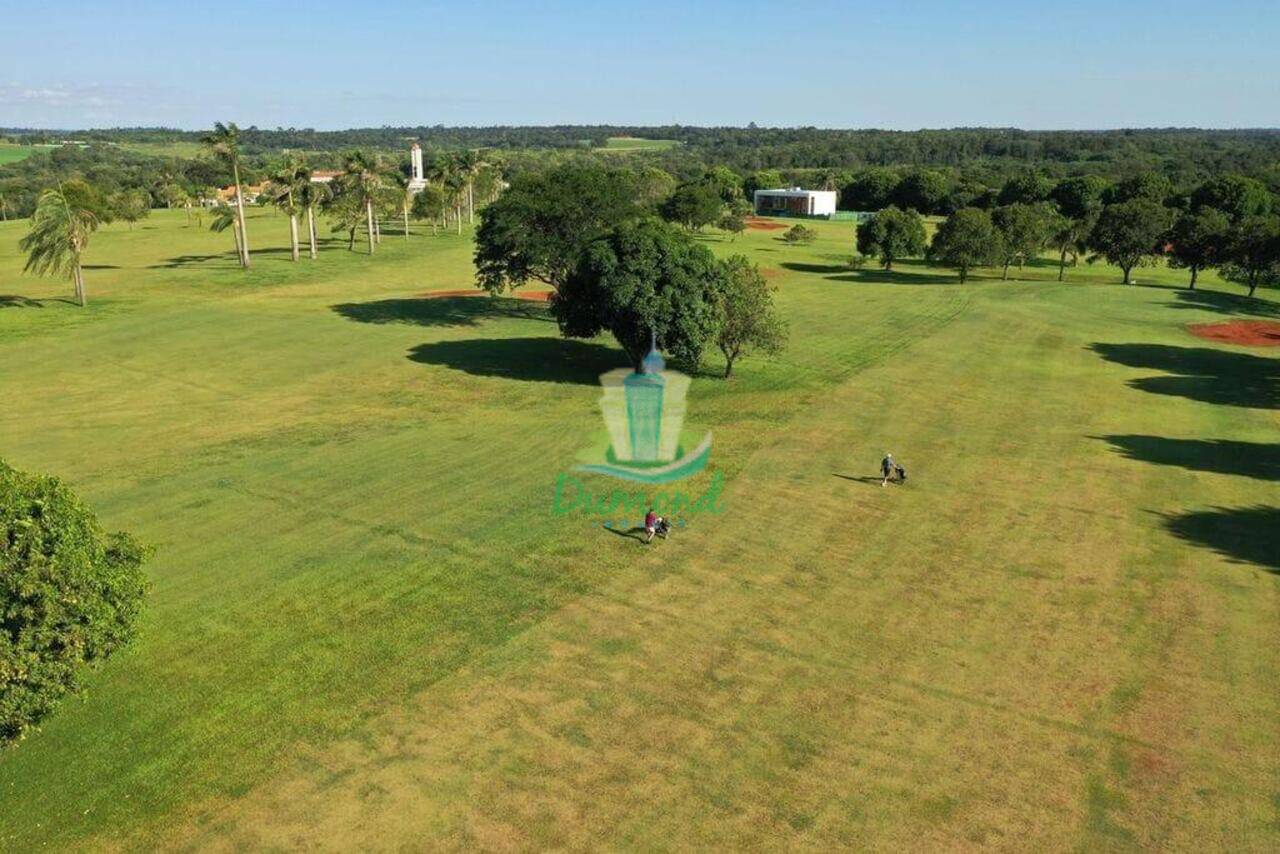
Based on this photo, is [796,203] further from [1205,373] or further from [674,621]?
[674,621]

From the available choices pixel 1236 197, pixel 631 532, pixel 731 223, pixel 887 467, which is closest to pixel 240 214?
pixel 731 223

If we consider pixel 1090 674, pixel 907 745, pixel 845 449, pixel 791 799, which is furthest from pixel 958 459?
pixel 791 799

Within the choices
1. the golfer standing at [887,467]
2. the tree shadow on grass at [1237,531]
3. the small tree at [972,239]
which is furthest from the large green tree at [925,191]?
the golfer standing at [887,467]

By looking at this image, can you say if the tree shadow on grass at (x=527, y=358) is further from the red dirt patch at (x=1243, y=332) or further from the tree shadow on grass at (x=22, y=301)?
the red dirt patch at (x=1243, y=332)

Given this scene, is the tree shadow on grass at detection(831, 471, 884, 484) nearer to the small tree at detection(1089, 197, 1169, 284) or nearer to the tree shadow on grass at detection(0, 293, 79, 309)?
the tree shadow on grass at detection(0, 293, 79, 309)

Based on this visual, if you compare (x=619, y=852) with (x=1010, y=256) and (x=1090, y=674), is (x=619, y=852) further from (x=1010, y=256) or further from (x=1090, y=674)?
(x=1010, y=256)

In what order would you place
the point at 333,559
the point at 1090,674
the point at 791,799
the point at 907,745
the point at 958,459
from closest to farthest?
1. the point at 791,799
2. the point at 907,745
3. the point at 1090,674
4. the point at 333,559
5. the point at 958,459
